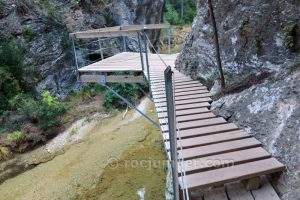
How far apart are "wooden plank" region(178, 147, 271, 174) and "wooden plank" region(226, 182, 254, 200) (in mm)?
224

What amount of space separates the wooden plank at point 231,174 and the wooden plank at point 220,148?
33cm

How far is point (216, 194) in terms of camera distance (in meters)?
2.81

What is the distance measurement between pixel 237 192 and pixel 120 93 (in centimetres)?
855

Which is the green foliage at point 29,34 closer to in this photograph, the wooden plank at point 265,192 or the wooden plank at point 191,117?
the wooden plank at point 191,117

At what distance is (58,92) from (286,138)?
10.1 meters

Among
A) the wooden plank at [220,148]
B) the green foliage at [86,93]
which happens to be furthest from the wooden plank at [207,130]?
the green foliage at [86,93]

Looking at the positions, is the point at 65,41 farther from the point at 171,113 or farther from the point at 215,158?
the point at 171,113

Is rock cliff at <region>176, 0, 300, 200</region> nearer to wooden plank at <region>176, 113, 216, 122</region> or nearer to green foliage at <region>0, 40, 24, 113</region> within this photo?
wooden plank at <region>176, 113, 216, 122</region>

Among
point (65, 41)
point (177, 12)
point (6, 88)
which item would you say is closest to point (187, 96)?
point (6, 88)

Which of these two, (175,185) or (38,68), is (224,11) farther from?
(38,68)

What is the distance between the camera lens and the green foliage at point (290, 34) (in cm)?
420

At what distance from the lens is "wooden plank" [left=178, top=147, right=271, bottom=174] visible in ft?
9.68

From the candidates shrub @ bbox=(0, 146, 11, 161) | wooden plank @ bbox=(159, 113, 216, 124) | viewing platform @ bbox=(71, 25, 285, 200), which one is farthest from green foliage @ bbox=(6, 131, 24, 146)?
wooden plank @ bbox=(159, 113, 216, 124)

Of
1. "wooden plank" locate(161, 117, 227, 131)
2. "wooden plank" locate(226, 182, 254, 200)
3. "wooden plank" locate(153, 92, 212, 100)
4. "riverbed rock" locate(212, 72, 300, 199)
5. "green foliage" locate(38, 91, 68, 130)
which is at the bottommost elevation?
"green foliage" locate(38, 91, 68, 130)
